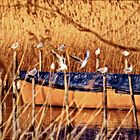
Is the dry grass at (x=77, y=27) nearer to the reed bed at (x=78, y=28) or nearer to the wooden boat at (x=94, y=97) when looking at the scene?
the reed bed at (x=78, y=28)

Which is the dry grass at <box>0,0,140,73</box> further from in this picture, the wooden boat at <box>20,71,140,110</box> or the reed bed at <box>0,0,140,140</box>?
the wooden boat at <box>20,71,140,110</box>

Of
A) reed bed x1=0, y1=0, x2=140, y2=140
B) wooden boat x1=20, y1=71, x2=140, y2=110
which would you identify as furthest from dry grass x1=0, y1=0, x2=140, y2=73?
wooden boat x1=20, y1=71, x2=140, y2=110

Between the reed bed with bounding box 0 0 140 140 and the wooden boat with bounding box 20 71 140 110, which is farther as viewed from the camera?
the wooden boat with bounding box 20 71 140 110

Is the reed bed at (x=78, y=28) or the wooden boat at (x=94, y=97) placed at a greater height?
the reed bed at (x=78, y=28)

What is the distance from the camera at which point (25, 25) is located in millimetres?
11344

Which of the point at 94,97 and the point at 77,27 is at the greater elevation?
the point at 77,27

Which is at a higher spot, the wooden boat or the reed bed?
the reed bed

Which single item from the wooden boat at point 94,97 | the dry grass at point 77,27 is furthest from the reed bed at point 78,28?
the wooden boat at point 94,97

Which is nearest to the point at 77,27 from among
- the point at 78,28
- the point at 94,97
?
the point at 78,28

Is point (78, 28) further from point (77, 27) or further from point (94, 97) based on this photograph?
point (94, 97)

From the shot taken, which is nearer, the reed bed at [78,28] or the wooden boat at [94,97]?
the reed bed at [78,28]

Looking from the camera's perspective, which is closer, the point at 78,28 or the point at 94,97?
the point at 78,28

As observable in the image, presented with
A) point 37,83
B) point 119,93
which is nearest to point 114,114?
point 119,93

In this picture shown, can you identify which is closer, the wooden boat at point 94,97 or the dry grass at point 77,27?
the dry grass at point 77,27
